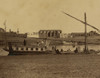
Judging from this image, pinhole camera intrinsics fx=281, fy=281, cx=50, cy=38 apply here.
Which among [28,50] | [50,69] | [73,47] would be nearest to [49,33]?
[73,47]

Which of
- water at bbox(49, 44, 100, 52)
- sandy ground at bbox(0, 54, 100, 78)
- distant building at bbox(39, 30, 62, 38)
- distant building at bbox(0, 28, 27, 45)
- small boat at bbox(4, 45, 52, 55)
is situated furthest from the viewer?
distant building at bbox(39, 30, 62, 38)

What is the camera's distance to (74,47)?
60469 millimetres

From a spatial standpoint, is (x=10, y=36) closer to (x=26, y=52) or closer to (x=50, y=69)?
(x=26, y=52)

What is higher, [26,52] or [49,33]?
[49,33]

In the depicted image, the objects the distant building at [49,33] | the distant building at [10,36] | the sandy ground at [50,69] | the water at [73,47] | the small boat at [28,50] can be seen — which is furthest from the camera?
the distant building at [49,33]

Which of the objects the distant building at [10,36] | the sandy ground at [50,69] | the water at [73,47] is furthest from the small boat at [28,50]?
the distant building at [10,36]

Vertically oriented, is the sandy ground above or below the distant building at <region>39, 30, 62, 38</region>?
below

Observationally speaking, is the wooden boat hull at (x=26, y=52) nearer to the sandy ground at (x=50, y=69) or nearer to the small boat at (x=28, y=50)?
the small boat at (x=28, y=50)

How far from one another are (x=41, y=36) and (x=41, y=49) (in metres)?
8.75

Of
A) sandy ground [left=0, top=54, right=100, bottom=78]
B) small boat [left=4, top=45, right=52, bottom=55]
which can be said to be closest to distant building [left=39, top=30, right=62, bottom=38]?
sandy ground [left=0, top=54, right=100, bottom=78]

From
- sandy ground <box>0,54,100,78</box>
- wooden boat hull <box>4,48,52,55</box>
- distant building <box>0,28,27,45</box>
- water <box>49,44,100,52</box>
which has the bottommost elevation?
sandy ground <box>0,54,100,78</box>

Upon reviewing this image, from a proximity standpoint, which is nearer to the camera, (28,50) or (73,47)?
(28,50)

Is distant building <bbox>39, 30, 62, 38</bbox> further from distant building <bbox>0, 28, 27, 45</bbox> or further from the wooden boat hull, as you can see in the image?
the wooden boat hull

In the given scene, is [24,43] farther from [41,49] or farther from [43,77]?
[43,77]
